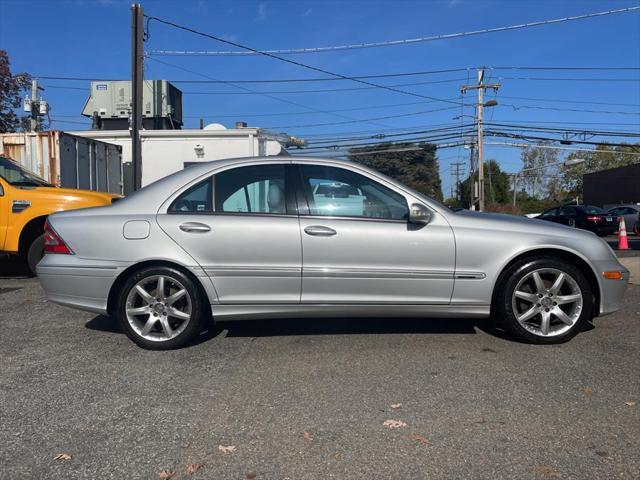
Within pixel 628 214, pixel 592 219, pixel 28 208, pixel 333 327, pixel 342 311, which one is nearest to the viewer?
pixel 342 311

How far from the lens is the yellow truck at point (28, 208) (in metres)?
7.92

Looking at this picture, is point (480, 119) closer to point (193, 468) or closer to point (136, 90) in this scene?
point (136, 90)

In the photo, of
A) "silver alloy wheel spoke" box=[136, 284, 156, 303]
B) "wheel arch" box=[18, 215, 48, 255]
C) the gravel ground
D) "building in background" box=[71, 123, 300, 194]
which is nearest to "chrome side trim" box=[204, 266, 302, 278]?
"silver alloy wheel spoke" box=[136, 284, 156, 303]

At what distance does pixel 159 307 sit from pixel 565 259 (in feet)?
11.4

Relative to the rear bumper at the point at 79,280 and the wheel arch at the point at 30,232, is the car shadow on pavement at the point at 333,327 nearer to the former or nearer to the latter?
the rear bumper at the point at 79,280

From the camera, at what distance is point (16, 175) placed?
827 centimetres

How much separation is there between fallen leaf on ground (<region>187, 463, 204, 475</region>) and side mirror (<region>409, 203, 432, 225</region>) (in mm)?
2530

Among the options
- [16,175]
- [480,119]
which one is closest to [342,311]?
[16,175]

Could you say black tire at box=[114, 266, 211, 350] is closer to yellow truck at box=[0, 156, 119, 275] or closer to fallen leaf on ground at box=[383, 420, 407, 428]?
fallen leaf on ground at box=[383, 420, 407, 428]

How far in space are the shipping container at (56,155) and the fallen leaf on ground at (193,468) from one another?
360 inches

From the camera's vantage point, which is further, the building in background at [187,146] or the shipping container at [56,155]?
the building in background at [187,146]

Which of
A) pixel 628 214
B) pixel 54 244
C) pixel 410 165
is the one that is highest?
pixel 410 165

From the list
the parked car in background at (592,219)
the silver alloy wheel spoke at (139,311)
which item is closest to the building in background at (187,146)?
the silver alloy wheel spoke at (139,311)

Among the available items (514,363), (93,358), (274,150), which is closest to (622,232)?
(274,150)
